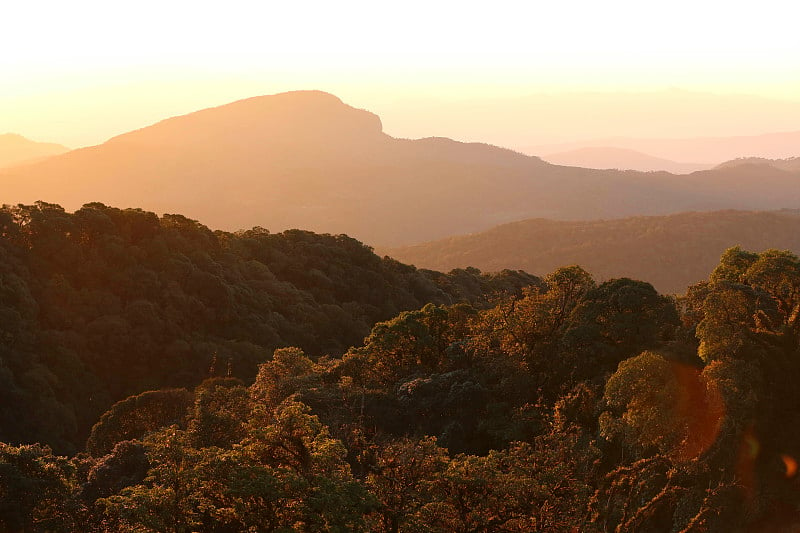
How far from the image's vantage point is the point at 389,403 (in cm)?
4203

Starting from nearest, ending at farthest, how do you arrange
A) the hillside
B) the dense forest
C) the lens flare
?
the dense forest < the lens flare < the hillside

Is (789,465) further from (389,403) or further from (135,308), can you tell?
(135,308)

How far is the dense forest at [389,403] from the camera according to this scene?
2317cm

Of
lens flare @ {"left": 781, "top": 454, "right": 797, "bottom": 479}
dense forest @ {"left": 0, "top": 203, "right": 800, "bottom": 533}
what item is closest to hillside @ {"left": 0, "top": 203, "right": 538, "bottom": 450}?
dense forest @ {"left": 0, "top": 203, "right": 800, "bottom": 533}

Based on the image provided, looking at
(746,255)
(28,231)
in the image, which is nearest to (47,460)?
(746,255)

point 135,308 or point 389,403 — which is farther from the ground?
point 389,403

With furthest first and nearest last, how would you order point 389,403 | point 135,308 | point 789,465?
point 135,308, point 389,403, point 789,465

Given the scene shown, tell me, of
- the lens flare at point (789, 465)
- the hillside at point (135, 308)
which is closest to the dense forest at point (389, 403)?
the lens flare at point (789, 465)

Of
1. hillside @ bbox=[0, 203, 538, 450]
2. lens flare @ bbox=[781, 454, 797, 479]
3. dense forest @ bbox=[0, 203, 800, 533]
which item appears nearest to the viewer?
dense forest @ bbox=[0, 203, 800, 533]

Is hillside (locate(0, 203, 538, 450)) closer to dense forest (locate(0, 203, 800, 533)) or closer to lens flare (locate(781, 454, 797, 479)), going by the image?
dense forest (locate(0, 203, 800, 533))

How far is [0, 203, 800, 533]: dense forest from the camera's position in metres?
23.2

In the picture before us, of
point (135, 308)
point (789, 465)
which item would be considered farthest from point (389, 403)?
point (135, 308)

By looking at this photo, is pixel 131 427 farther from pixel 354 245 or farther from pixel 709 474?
pixel 354 245

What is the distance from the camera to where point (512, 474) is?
2356 centimetres
